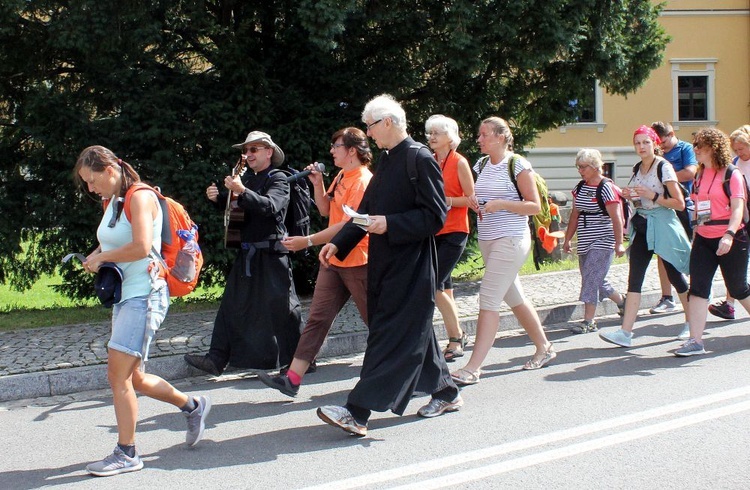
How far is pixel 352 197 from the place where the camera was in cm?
661

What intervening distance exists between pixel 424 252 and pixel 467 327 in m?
3.88

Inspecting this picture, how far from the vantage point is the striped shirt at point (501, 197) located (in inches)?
268

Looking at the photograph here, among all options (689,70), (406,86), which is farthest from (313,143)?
(689,70)

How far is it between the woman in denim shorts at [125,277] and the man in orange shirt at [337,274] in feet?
5.09

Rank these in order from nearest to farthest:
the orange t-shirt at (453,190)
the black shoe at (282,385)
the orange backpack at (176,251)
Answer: the orange backpack at (176,251), the black shoe at (282,385), the orange t-shirt at (453,190)

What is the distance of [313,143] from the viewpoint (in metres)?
10.8

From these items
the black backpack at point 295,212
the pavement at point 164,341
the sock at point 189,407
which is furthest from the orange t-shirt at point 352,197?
the pavement at point 164,341

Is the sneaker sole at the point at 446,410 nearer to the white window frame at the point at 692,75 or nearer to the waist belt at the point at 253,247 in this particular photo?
the waist belt at the point at 253,247

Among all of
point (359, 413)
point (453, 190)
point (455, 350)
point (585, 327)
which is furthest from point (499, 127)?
point (585, 327)

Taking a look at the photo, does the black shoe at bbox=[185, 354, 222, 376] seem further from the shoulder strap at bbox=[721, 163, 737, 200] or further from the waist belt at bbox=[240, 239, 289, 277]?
the shoulder strap at bbox=[721, 163, 737, 200]

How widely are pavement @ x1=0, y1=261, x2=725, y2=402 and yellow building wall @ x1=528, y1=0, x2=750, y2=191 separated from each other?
73.7 feet

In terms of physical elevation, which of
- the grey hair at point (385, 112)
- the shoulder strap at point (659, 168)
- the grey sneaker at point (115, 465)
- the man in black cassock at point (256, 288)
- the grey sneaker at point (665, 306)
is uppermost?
the grey hair at point (385, 112)

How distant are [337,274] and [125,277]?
1994mm

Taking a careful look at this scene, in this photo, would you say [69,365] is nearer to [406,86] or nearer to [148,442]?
[148,442]
